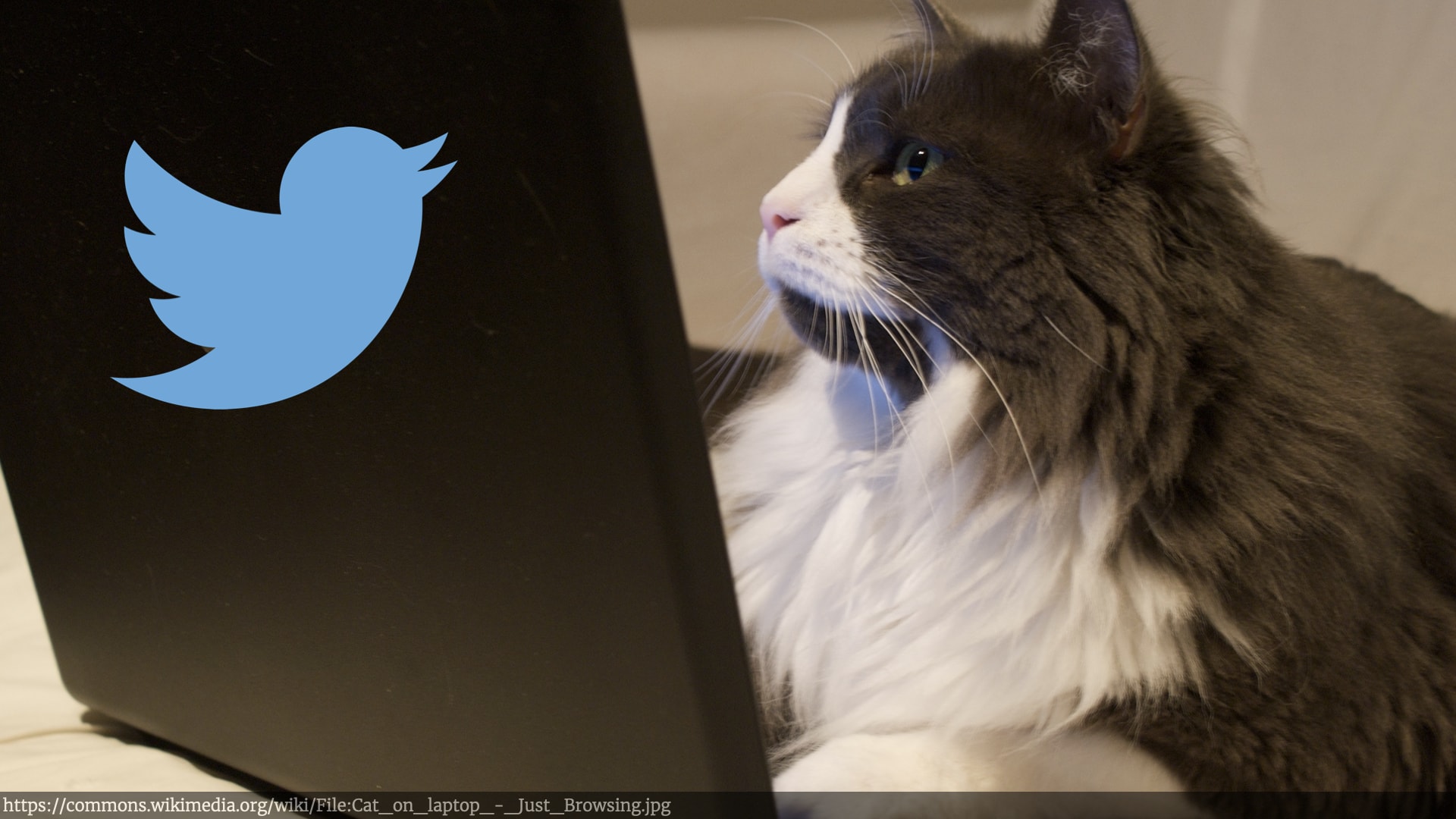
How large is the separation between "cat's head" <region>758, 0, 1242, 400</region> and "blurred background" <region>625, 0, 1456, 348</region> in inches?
30.7

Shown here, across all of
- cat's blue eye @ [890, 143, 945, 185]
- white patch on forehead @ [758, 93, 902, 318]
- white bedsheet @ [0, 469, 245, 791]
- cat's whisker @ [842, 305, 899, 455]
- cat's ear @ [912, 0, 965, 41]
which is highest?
cat's ear @ [912, 0, 965, 41]

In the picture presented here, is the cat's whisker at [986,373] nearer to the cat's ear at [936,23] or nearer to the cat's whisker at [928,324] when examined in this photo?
the cat's whisker at [928,324]

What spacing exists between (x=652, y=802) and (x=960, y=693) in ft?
1.07

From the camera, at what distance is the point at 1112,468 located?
77 centimetres

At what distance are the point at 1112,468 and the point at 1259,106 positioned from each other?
132 cm

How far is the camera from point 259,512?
27.6 inches

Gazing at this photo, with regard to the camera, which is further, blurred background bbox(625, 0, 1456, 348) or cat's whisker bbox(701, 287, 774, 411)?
blurred background bbox(625, 0, 1456, 348)

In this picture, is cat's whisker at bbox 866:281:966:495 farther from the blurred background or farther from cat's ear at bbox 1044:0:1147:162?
the blurred background

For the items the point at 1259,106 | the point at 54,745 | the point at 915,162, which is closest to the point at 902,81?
the point at 915,162

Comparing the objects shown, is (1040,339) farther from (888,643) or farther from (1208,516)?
(888,643)

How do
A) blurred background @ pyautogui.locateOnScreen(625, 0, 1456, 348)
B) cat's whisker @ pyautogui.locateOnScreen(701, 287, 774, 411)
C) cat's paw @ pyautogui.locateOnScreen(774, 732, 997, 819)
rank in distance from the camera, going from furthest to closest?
blurred background @ pyautogui.locateOnScreen(625, 0, 1456, 348) → cat's whisker @ pyautogui.locateOnScreen(701, 287, 774, 411) → cat's paw @ pyautogui.locateOnScreen(774, 732, 997, 819)

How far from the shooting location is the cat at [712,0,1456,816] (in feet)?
2.46

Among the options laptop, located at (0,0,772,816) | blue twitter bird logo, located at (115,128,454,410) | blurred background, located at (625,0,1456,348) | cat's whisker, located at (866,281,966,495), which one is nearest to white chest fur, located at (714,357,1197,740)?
cat's whisker, located at (866,281,966,495)

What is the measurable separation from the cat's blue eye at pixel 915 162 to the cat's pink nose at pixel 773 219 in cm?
9
